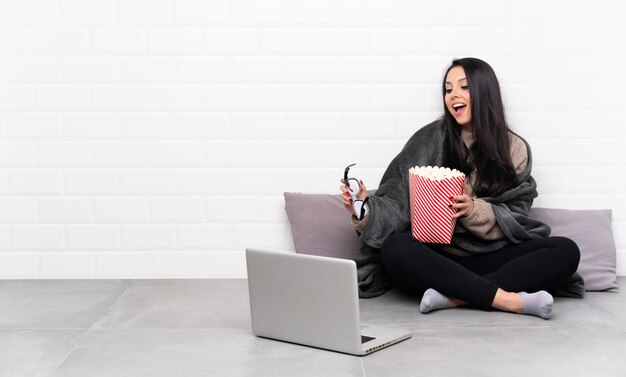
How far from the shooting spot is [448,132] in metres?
3.63

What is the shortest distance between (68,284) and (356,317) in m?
1.68

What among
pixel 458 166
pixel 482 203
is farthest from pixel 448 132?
pixel 482 203

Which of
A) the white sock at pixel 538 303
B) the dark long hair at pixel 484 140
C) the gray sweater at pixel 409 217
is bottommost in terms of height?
the white sock at pixel 538 303

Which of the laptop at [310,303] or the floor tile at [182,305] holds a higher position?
the laptop at [310,303]

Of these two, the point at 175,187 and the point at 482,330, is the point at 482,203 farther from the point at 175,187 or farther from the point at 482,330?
the point at 175,187

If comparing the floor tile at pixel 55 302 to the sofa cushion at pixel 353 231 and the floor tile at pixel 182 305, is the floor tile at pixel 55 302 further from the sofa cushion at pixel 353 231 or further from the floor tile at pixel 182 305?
the sofa cushion at pixel 353 231

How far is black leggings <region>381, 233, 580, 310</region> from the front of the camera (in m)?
3.23

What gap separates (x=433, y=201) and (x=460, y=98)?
0.52m

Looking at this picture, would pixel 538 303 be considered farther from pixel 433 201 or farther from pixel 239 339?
pixel 239 339

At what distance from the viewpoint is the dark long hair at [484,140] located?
350 cm

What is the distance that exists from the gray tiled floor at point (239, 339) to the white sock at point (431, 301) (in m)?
0.04

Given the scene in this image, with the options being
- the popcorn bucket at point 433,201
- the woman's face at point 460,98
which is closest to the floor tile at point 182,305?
the popcorn bucket at point 433,201

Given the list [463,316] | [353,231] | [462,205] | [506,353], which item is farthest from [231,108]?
[506,353]

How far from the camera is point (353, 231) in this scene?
3.83 m
